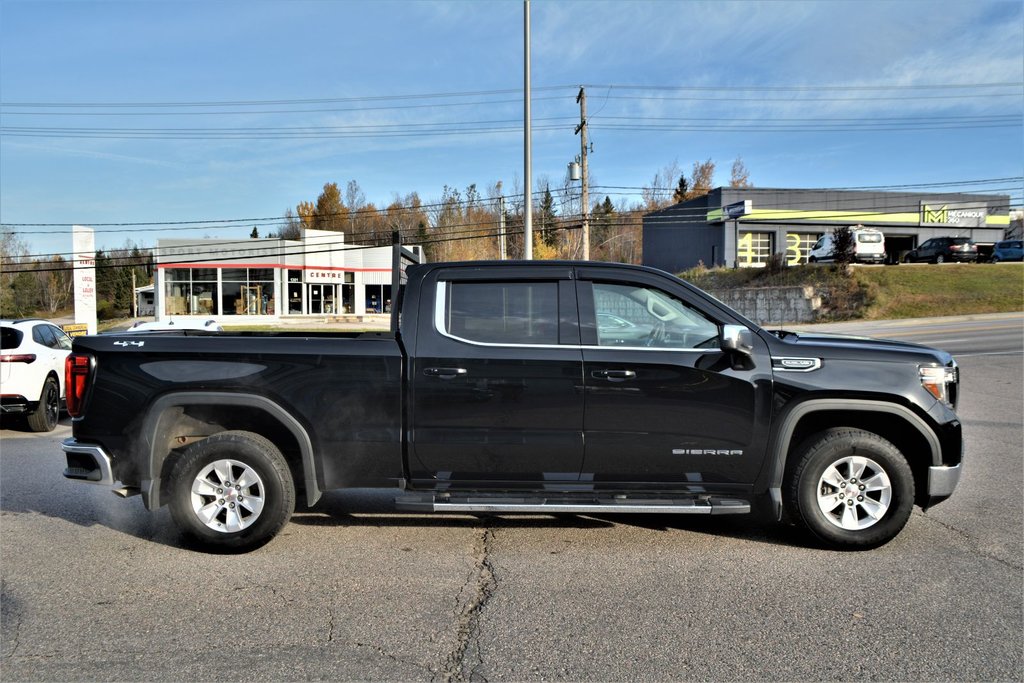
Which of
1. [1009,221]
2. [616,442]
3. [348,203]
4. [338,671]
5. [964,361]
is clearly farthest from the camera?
[348,203]

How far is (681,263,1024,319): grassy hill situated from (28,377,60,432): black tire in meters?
26.3

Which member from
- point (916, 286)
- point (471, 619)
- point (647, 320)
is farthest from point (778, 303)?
point (471, 619)

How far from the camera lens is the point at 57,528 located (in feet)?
16.6

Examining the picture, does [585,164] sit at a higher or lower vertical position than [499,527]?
higher

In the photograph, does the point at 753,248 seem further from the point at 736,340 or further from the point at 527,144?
the point at 736,340

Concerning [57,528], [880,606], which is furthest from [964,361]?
[57,528]

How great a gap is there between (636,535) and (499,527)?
1004mm

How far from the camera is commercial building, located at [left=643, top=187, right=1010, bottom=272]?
45.5 meters

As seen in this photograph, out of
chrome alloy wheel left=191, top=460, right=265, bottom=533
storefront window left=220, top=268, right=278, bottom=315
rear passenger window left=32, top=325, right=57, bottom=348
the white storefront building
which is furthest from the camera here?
storefront window left=220, top=268, right=278, bottom=315

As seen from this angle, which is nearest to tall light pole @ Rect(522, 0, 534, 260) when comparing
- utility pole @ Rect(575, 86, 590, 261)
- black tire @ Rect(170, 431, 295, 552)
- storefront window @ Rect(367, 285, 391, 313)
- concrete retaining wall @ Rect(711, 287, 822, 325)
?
utility pole @ Rect(575, 86, 590, 261)

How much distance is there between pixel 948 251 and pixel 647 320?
4132cm

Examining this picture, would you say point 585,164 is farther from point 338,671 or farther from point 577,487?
point 338,671

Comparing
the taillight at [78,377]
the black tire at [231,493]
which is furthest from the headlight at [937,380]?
the taillight at [78,377]

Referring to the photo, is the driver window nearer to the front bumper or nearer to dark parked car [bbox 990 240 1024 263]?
the front bumper
